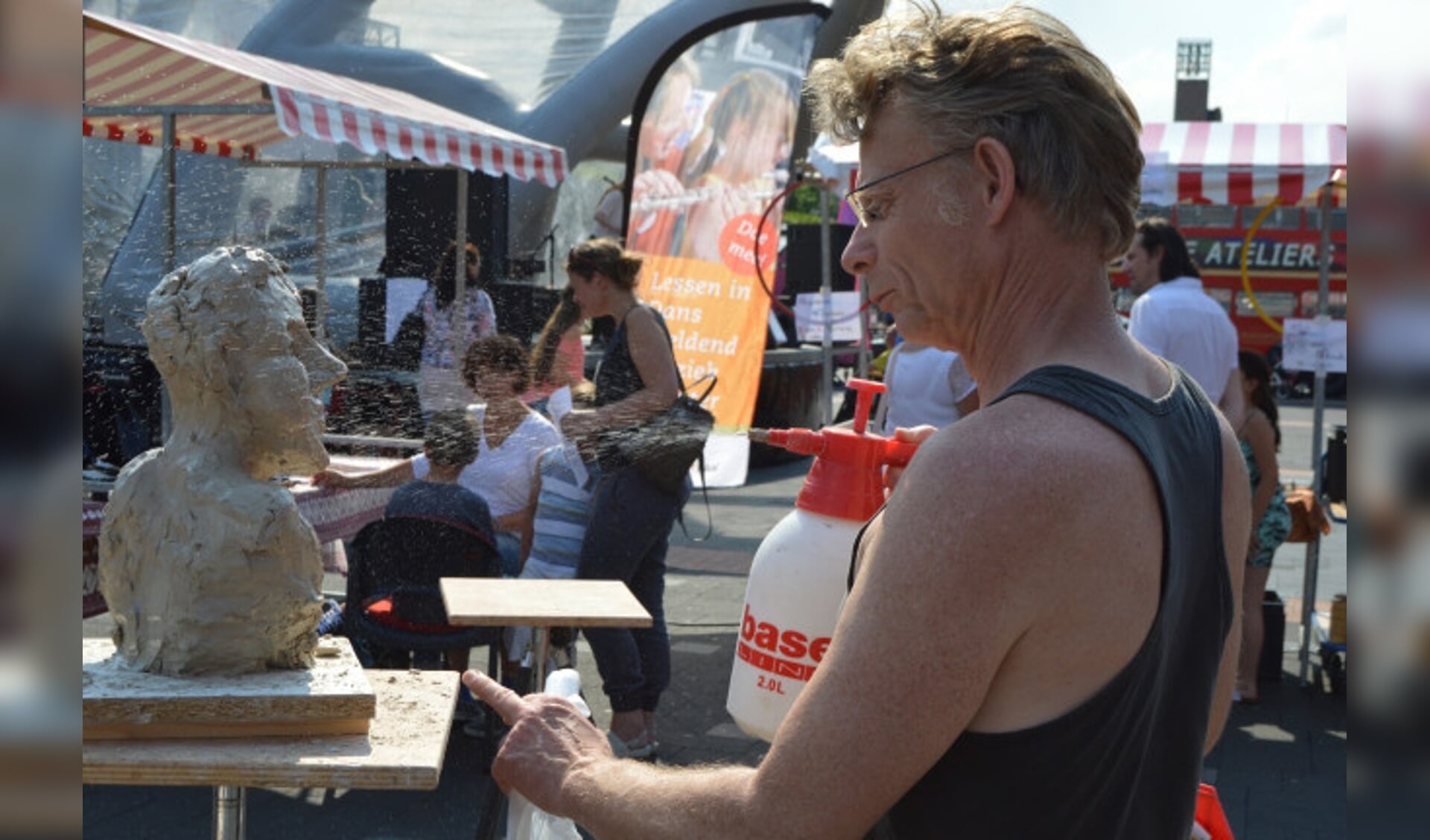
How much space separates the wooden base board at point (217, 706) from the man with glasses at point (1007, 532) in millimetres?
801

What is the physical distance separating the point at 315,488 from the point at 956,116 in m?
3.97

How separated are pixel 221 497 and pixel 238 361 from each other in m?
0.23

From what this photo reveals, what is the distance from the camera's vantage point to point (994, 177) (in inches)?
50.7

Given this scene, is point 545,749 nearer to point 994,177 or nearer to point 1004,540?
point 1004,540

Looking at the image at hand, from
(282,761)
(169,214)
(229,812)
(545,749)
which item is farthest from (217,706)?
(169,214)

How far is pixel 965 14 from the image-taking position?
133 cm

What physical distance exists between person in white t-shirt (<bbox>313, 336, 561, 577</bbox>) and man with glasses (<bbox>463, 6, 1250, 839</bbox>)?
3575 mm

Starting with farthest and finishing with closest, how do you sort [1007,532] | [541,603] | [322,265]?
[322,265], [541,603], [1007,532]

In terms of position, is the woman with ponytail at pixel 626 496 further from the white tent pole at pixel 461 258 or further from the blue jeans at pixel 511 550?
the white tent pole at pixel 461 258

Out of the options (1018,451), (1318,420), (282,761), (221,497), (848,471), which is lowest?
(282,761)

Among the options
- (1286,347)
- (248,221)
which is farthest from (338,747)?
(1286,347)

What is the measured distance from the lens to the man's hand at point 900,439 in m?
1.80

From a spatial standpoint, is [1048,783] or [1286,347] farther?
[1286,347]

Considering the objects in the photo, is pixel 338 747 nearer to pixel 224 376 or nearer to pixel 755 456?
pixel 224 376
